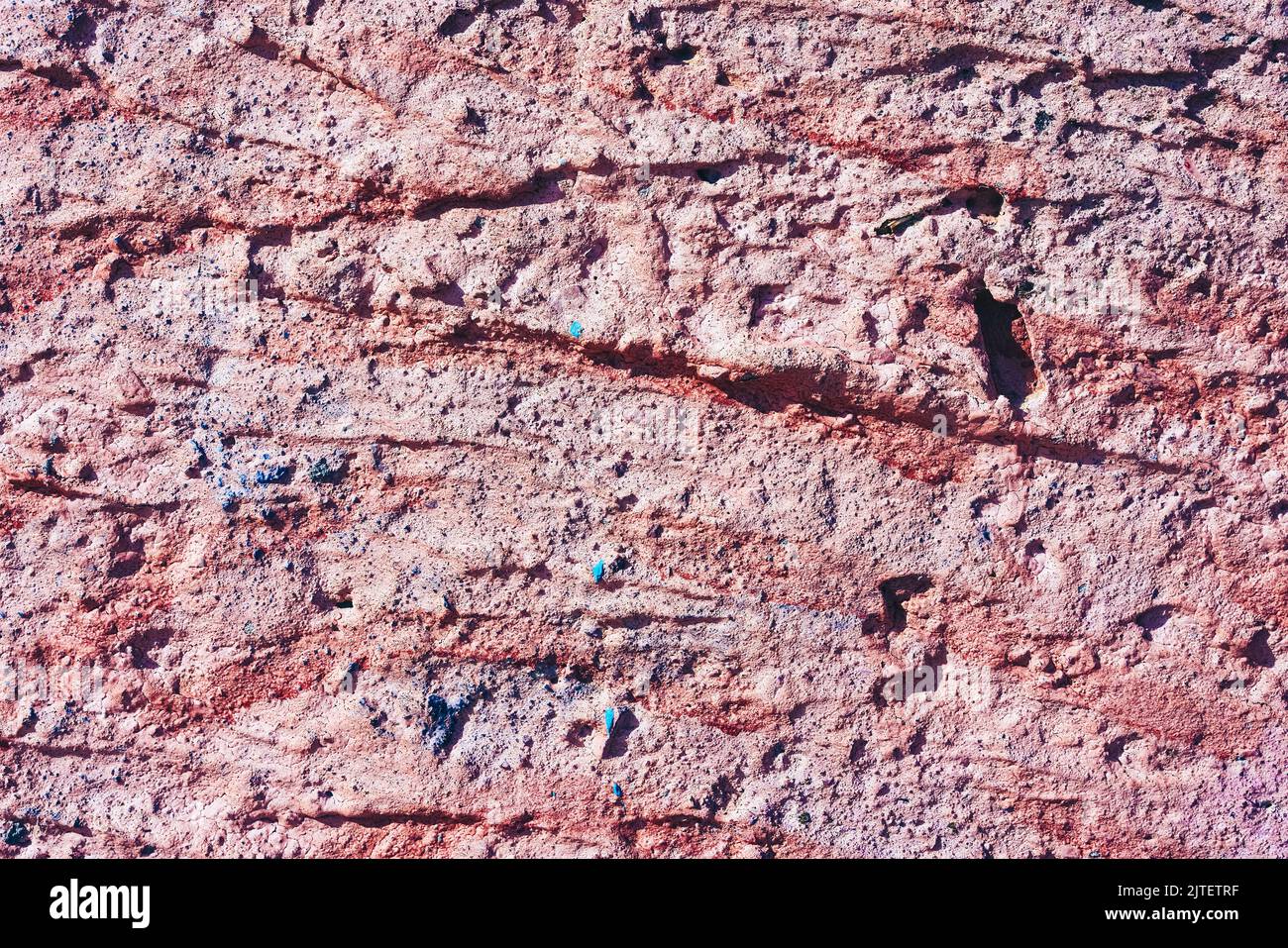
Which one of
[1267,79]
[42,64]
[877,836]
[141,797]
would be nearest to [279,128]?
[42,64]

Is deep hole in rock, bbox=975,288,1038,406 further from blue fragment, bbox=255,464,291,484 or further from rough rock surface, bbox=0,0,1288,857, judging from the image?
blue fragment, bbox=255,464,291,484

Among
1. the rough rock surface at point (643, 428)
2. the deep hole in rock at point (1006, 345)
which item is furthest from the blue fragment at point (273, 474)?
the deep hole in rock at point (1006, 345)

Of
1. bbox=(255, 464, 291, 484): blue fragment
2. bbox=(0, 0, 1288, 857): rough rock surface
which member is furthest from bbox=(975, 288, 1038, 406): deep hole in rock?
bbox=(255, 464, 291, 484): blue fragment

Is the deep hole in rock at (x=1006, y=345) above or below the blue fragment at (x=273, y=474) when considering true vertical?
above

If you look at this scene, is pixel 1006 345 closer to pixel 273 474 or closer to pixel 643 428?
pixel 643 428

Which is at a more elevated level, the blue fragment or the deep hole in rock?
the deep hole in rock

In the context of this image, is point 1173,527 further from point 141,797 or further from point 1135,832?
point 141,797

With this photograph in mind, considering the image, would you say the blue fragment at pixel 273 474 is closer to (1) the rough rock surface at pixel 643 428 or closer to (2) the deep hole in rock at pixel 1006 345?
(1) the rough rock surface at pixel 643 428
